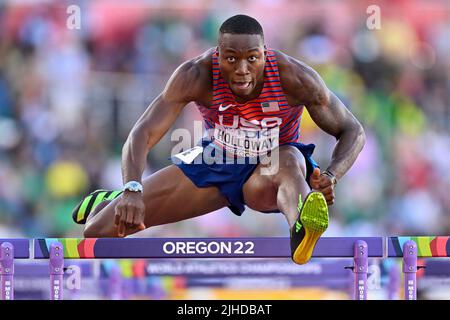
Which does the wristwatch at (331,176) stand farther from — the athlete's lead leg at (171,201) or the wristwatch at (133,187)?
the wristwatch at (133,187)

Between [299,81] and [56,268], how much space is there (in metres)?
1.77

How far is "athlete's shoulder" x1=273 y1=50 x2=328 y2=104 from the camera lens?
5219mm

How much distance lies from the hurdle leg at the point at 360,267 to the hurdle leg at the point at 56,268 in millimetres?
1708

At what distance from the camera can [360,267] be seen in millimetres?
5320

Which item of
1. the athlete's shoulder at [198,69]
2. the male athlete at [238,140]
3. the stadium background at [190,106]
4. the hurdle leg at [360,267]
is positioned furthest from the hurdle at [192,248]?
the stadium background at [190,106]

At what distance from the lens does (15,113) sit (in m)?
9.50

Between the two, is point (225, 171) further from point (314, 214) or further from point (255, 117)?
point (314, 214)

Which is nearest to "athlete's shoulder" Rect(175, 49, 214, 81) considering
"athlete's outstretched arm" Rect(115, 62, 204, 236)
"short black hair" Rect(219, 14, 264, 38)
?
"athlete's outstretched arm" Rect(115, 62, 204, 236)

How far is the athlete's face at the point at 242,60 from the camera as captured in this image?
16.4 ft

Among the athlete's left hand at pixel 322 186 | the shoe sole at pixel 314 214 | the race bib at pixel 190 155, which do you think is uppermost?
the race bib at pixel 190 155
